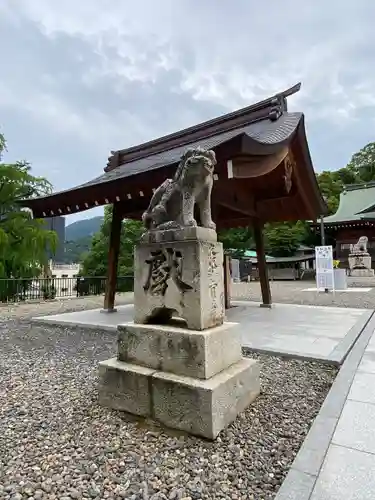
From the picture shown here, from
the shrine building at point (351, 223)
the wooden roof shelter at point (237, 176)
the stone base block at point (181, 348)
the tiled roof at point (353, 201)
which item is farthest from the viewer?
the tiled roof at point (353, 201)

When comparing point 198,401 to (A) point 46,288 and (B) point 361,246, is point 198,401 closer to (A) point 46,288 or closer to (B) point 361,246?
(A) point 46,288

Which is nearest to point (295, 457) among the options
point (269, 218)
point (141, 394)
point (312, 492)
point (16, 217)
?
point (312, 492)

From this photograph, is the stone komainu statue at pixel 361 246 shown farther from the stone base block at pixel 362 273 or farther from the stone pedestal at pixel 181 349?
the stone pedestal at pixel 181 349

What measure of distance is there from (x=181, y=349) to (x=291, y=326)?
361 cm

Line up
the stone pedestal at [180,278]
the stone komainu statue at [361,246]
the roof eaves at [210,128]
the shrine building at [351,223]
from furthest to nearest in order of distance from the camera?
the shrine building at [351,223] → the stone komainu statue at [361,246] → the roof eaves at [210,128] → the stone pedestal at [180,278]

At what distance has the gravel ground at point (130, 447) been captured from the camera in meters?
1.52

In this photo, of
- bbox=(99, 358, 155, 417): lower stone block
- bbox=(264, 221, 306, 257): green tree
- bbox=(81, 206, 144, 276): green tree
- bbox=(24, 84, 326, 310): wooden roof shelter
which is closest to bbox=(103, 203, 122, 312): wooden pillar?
bbox=(24, 84, 326, 310): wooden roof shelter

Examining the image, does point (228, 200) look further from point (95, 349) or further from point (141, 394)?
point (141, 394)

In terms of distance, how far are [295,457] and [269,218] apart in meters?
6.83

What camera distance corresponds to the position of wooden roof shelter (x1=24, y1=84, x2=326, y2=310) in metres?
4.39

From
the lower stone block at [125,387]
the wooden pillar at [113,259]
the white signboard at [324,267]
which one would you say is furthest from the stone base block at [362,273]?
the lower stone block at [125,387]

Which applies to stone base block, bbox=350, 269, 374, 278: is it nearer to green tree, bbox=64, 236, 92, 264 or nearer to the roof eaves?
the roof eaves

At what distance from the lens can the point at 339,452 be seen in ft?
5.85

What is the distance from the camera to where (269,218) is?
26.5 ft
